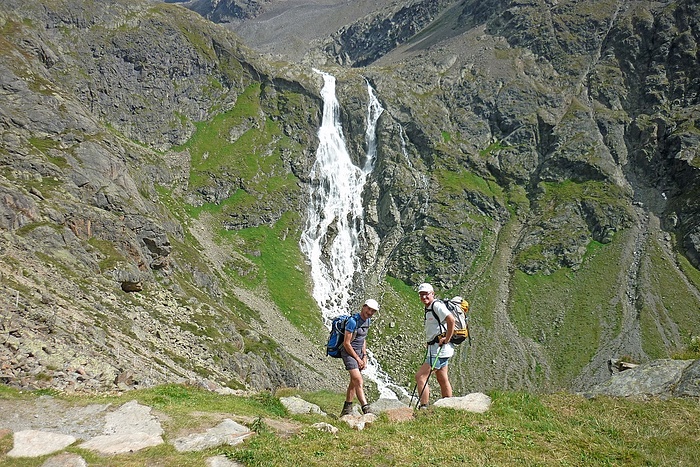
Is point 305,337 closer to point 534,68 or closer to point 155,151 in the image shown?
point 155,151

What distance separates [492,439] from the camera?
9055 millimetres

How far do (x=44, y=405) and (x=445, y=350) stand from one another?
12.4 meters

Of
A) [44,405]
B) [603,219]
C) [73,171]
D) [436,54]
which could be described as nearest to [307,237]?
[73,171]

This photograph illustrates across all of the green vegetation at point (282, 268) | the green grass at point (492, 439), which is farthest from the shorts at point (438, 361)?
the green vegetation at point (282, 268)

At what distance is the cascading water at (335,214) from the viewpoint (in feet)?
303

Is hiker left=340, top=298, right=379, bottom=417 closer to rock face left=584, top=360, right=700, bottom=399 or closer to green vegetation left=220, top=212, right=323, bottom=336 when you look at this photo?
rock face left=584, top=360, right=700, bottom=399

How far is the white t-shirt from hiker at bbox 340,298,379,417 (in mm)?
1676

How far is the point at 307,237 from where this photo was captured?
340ft

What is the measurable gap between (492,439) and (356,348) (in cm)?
460

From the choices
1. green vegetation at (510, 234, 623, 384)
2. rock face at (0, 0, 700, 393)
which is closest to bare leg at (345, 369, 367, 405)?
rock face at (0, 0, 700, 393)

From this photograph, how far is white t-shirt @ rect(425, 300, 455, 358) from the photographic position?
39.2ft

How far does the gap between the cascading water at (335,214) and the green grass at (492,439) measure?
64.4 metres

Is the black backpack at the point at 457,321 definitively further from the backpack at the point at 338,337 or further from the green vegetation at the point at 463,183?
the green vegetation at the point at 463,183

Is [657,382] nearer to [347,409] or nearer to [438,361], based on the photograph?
[438,361]
